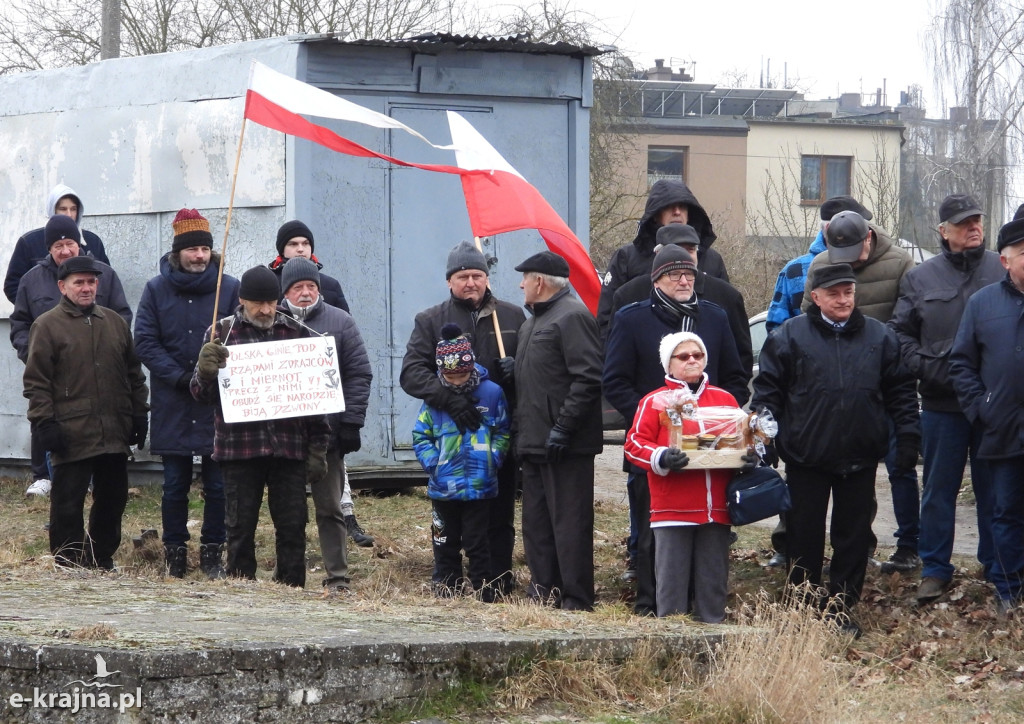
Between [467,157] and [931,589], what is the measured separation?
3564mm

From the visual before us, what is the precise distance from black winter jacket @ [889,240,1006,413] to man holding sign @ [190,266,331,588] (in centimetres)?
310

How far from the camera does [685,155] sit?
47.3m

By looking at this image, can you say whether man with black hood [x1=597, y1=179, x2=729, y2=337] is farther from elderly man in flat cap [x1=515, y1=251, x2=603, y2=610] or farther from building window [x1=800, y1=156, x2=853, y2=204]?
building window [x1=800, y1=156, x2=853, y2=204]

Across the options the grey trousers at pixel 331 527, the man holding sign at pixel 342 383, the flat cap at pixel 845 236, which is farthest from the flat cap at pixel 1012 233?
the grey trousers at pixel 331 527

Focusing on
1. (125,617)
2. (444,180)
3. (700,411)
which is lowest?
(125,617)

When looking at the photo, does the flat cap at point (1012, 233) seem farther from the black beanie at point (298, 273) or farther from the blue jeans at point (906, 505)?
the black beanie at point (298, 273)

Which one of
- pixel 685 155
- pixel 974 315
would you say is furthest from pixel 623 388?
pixel 685 155

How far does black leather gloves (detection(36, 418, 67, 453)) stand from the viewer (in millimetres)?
7961

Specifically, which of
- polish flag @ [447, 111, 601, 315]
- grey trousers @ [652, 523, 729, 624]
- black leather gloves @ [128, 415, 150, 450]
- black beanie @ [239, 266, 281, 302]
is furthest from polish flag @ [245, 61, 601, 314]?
grey trousers @ [652, 523, 729, 624]

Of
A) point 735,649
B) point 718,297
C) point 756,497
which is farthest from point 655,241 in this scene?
point 735,649

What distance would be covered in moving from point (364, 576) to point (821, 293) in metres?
3.31

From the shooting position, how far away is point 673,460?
6430mm

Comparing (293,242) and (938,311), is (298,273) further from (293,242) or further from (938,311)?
(938,311)

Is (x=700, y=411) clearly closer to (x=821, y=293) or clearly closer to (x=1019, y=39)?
(x=821, y=293)
